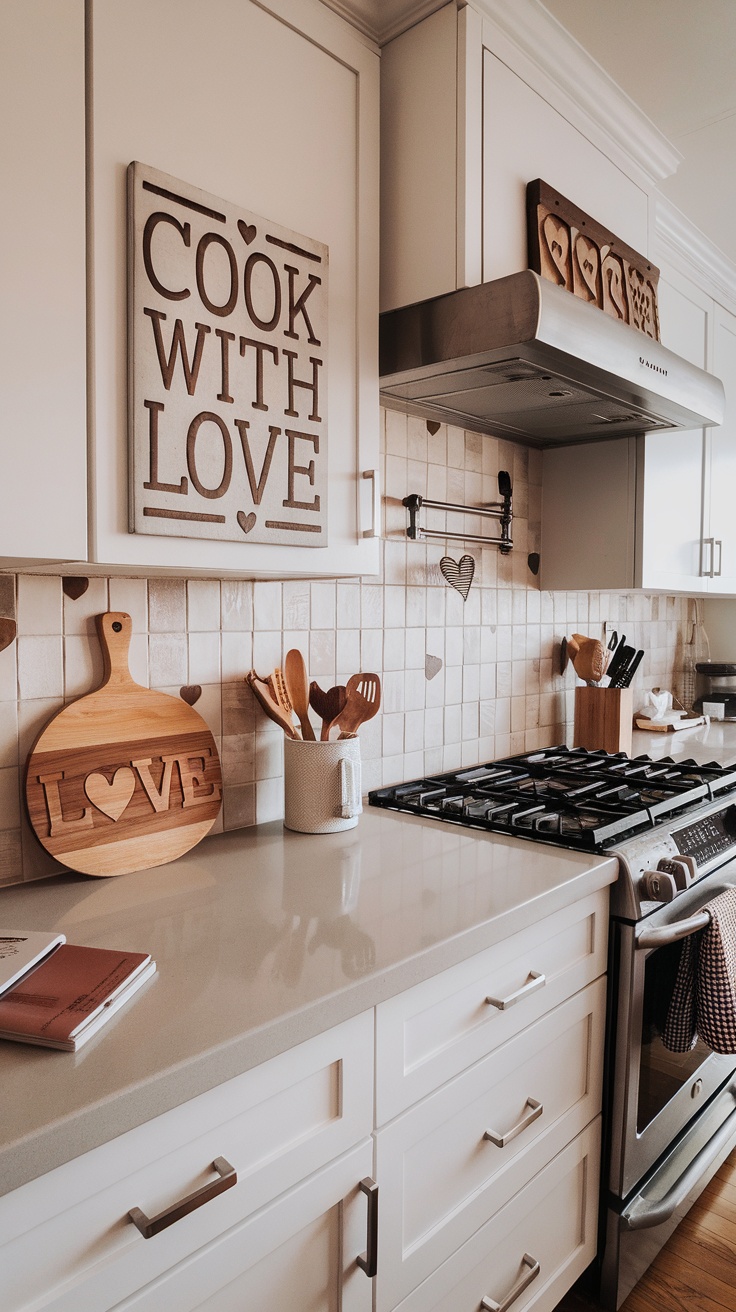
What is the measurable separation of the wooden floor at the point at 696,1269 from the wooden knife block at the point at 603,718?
41.9 inches

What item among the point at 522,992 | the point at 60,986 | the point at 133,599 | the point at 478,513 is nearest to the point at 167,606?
the point at 133,599

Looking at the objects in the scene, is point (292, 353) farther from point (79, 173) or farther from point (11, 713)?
point (11, 713)

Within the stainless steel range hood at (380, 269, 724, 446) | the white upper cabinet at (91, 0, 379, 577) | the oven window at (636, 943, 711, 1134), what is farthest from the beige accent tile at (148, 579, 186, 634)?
the oven window at (636, 943, 711, 1134)

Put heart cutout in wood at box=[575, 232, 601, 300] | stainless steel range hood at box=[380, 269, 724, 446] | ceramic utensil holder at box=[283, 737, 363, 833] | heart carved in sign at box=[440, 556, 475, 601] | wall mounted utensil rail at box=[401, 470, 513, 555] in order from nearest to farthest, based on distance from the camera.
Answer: stainless steel range hood at box=[380, 269, 724, 446] < ceramic utensil holder at box=[283, 737, 363, 833] < heart cutout in wood at box=[575, 232, 601, 300] < wall mounted utensil rail at box=[401, 470, 513, 555] < heart carved in sign at box=[440, 556, 475, 601]

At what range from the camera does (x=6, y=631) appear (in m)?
1.14

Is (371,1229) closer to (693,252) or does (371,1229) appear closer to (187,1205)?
(187,1205)

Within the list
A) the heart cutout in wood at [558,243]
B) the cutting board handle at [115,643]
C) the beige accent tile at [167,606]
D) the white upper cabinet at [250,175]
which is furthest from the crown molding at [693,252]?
the cutting board handle at [115,643]

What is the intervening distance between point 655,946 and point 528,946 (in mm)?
361

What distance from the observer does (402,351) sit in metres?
1.45

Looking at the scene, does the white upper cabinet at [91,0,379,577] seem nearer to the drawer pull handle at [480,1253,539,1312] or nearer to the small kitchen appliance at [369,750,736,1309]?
the small kitchen appliance at [369,750,736,1309]

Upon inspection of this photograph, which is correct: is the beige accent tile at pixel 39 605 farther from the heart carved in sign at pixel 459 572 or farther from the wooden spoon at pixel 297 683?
the heart carved in sign at pixel 459 572

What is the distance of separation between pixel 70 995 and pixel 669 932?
1055mm

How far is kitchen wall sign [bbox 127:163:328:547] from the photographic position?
1.00m

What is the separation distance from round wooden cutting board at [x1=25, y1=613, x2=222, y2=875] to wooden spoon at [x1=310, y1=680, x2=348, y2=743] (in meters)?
0.23
